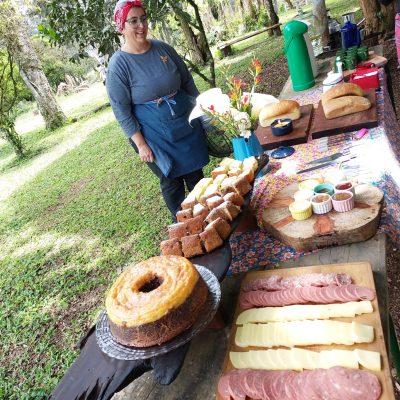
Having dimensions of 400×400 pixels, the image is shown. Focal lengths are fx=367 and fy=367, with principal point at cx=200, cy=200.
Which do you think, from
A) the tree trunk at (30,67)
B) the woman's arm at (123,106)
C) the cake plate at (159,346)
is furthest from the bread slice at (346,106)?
the tree trunk at (30,67)

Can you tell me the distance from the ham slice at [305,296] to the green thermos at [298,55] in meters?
2.91

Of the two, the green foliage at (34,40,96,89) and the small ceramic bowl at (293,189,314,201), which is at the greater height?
the green foliage at (34,40,96,89)

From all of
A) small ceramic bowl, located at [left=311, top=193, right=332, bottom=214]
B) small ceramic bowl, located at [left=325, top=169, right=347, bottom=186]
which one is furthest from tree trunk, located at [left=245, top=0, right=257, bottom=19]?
small ceramic bowl, located at [left=311, top=193, right=332, bottom=214]

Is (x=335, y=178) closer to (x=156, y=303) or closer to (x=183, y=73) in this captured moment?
(x=156, y=303)

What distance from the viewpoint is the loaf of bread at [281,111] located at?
9.41ft

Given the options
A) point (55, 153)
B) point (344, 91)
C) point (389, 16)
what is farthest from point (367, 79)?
point (55, 153)

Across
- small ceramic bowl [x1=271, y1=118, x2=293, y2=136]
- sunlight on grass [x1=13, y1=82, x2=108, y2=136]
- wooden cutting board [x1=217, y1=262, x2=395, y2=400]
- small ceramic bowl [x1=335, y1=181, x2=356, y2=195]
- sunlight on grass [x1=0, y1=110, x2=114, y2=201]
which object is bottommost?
sunlight on grass [x1=0, y1=110, x2=114, y2=201]

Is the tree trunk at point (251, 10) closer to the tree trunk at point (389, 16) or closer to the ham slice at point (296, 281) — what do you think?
the tree trunk at point (389, 16)

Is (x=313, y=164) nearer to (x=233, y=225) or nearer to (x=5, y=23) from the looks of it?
(x=233, y=225)

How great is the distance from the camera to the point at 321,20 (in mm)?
5301

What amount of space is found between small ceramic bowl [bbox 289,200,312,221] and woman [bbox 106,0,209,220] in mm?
1386

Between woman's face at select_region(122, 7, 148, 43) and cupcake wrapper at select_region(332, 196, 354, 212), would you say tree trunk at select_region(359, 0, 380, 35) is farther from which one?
cupcake wrapper at select_region(332, 196, 354, 212)

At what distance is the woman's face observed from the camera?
2.48 m

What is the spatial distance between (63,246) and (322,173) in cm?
367
